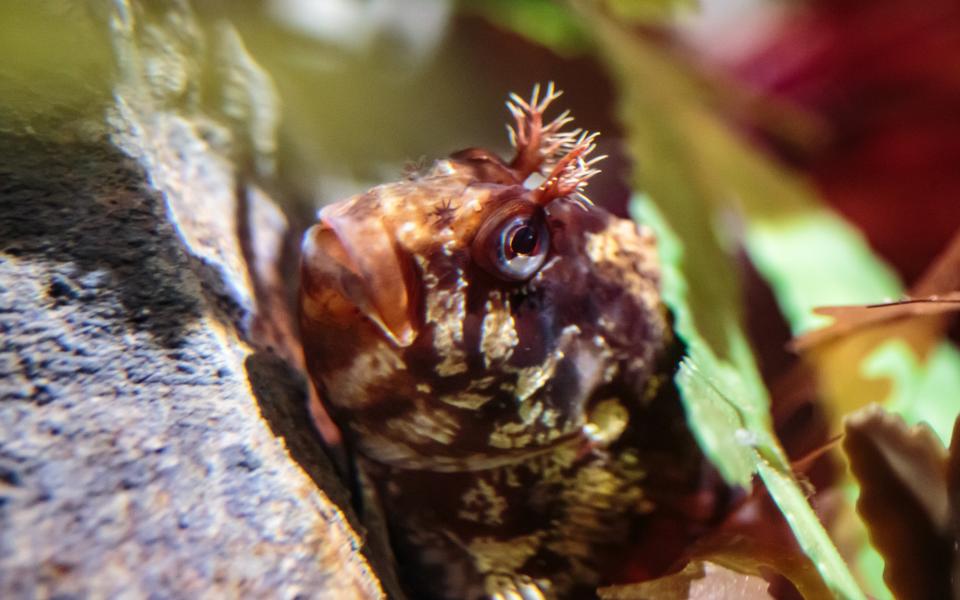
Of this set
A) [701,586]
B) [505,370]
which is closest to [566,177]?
[505,370]

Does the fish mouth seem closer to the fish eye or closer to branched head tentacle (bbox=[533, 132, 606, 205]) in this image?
the fish eye

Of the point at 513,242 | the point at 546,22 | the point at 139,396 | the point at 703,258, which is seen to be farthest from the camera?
the point at 546,22

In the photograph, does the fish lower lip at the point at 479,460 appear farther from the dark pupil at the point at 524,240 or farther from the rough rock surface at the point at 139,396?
the dark pupil at the point at 524,240

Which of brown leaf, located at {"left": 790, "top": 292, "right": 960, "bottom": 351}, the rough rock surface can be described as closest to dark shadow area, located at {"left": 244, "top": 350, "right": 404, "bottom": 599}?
the rough rock surface

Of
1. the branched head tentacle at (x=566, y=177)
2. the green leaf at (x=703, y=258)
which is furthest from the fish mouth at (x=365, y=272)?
the green leaf at (x=703, y=258)

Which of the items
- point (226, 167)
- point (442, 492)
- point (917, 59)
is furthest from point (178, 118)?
point (917, 59)

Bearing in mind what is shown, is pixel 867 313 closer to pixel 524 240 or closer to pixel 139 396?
pixel 524 240
